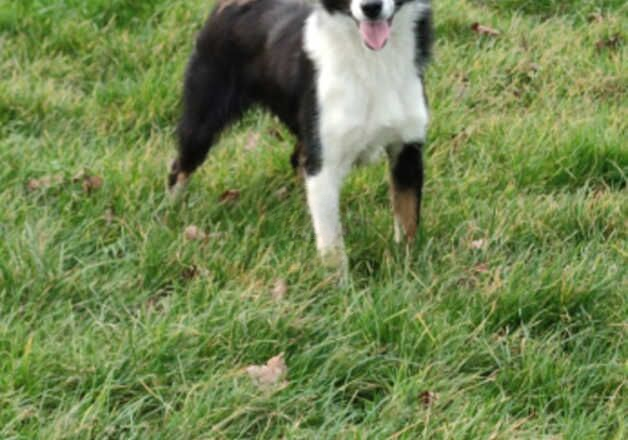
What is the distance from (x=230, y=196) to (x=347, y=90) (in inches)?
36.9

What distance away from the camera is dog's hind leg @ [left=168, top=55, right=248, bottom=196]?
15.4ft

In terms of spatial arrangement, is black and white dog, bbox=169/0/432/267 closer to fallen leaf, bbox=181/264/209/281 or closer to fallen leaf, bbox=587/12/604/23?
fallen leaf, bbox=181/264/209/281

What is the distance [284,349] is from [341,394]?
9.9 inches

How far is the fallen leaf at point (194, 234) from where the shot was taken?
4.11m

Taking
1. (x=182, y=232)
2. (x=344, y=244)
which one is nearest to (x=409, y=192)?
(x=344, y=244)

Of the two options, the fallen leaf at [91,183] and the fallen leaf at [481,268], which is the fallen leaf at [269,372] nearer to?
the fallen leaf at [481,268]

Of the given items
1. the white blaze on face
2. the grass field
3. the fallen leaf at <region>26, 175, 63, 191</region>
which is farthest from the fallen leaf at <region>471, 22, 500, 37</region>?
the fallen leaf at <region>26, 175, 63, 191</region>

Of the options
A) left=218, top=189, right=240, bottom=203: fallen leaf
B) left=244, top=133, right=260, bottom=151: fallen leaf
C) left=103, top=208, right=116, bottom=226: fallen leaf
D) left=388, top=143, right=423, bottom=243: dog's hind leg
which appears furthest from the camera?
left=244, top=133, right=260, bottom=151: fallen leaf

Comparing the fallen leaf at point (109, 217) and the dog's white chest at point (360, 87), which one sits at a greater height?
the dog's white chest at point (360, 87)

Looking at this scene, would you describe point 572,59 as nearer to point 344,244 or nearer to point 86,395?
point 344,244

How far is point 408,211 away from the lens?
163 inches

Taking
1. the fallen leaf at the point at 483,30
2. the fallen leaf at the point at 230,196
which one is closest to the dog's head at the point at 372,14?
the fallen leaf at the point at 230,196

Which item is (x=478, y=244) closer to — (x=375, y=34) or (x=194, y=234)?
(x=375, y=34)

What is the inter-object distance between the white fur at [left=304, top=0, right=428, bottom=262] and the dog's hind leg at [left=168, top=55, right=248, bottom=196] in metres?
0.75
